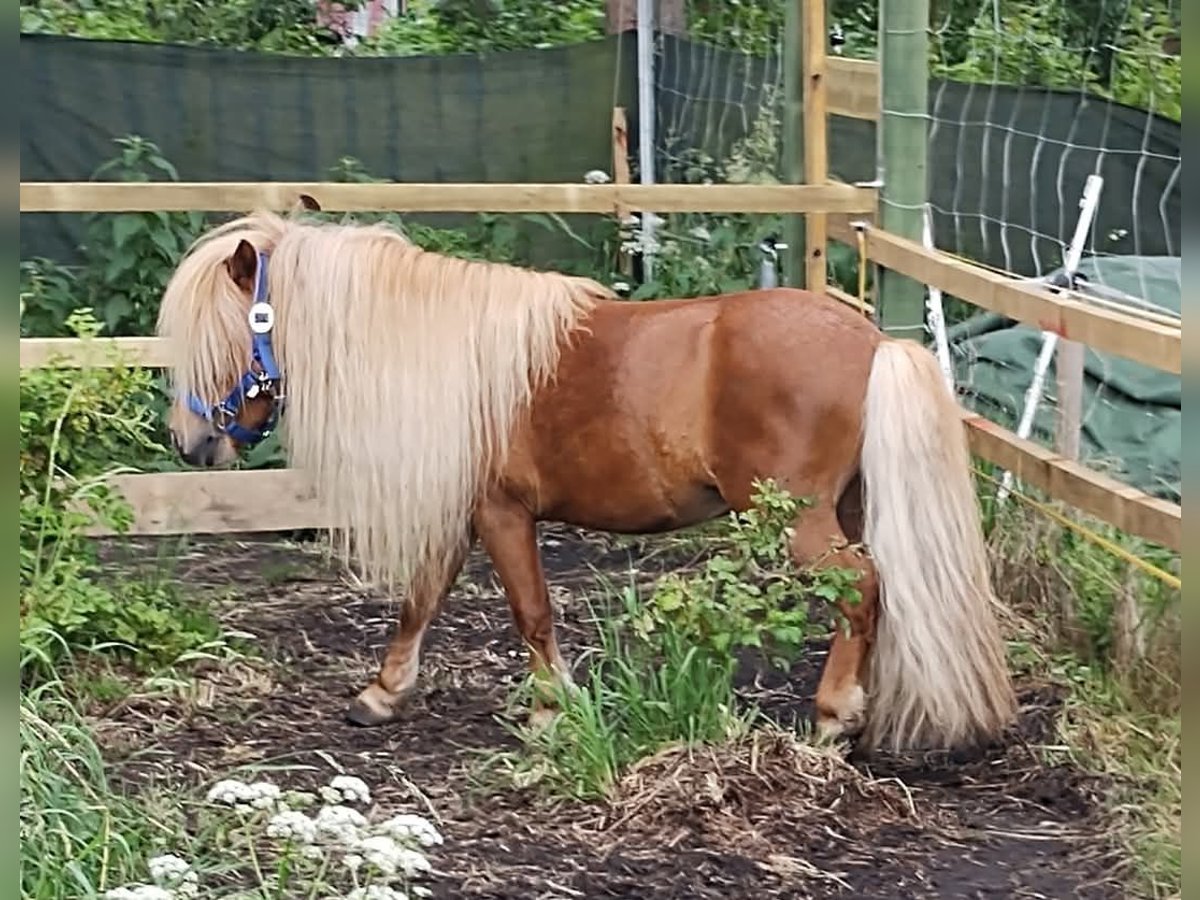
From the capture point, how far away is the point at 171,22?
845 centimetres

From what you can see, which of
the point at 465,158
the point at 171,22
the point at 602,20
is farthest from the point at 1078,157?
the point at 171,22

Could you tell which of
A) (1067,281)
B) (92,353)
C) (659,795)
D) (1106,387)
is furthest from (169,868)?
(1106,387)

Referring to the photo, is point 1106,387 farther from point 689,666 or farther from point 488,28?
point 488,28

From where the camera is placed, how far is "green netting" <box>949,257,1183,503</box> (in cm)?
491

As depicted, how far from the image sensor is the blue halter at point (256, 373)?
381cm

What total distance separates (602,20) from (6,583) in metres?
8.33

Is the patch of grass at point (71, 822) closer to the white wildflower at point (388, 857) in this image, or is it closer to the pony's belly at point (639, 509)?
the white wildflower at point (388, 857)

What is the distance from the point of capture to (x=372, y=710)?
13.3 feet

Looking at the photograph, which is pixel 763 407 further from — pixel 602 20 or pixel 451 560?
pixel 602 20

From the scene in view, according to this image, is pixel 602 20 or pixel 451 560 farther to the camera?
pixel 602 20

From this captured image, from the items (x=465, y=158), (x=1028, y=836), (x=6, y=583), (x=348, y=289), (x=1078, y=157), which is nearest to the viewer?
(x=6, y=583)

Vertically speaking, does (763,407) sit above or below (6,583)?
below

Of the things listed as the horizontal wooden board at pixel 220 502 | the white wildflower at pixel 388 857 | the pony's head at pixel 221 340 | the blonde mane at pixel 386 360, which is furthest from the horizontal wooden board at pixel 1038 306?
the pony's head at pixel 221 340

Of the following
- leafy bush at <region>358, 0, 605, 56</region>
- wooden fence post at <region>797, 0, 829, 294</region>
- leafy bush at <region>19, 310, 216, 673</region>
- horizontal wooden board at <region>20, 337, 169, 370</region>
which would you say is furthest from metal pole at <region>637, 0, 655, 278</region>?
leafy bush at <region>19, 310, 216, 673</region>
